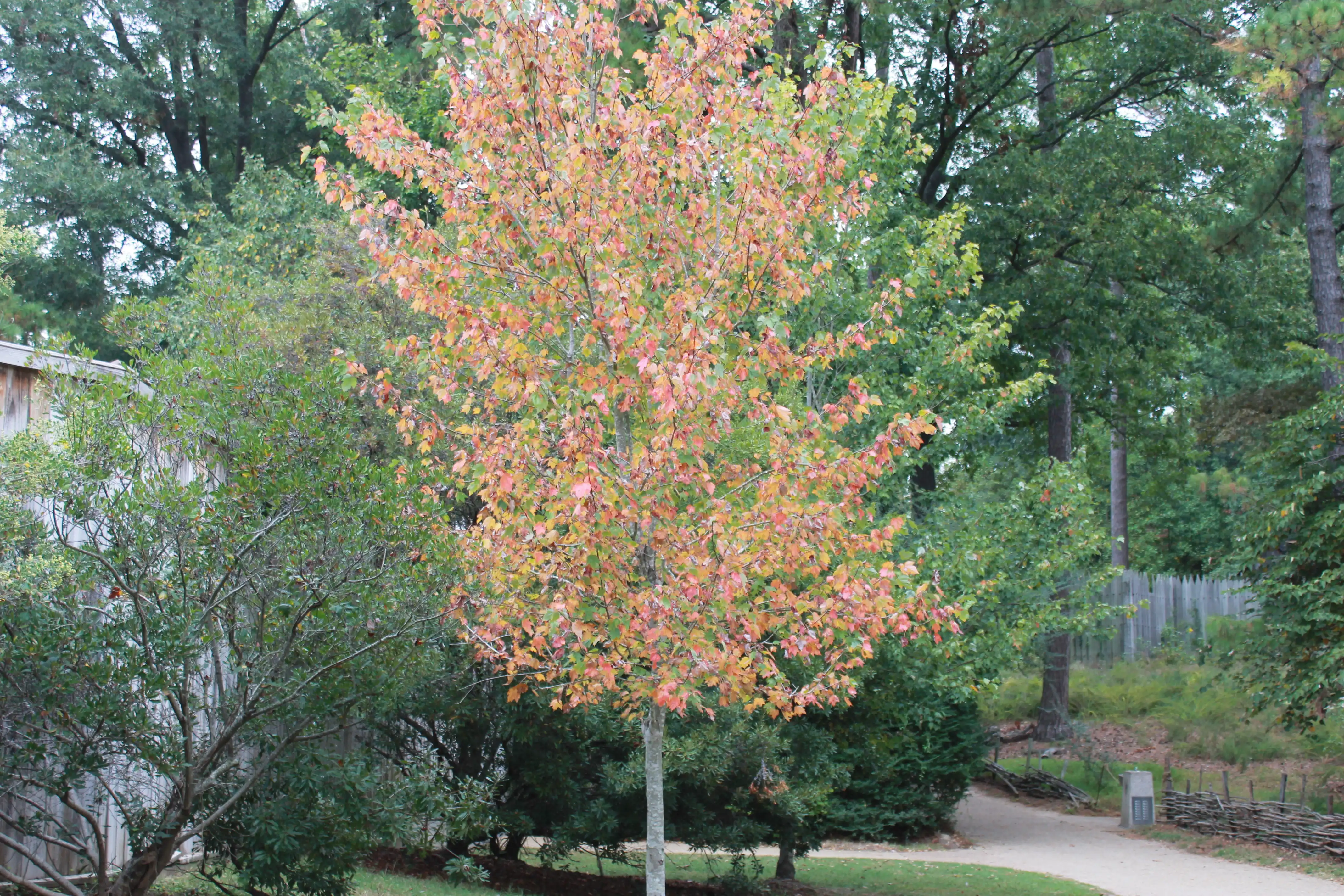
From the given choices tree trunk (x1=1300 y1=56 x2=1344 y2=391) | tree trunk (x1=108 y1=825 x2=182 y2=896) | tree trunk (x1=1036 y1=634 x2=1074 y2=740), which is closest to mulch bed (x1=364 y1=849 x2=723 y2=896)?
tree trunk (x1=108 y1=825 x2=182 y2=896)

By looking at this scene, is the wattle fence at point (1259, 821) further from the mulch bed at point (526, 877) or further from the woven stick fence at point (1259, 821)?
the mulch bed at point (526, 877)

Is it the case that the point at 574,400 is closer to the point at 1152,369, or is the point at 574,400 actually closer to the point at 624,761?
the point at 624,761

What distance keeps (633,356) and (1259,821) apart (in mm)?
12997

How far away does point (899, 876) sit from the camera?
43.0 feet

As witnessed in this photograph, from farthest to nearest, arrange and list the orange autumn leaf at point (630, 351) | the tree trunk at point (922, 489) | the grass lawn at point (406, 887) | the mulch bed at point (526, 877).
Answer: the tree trunk at point (922, 489) < the mulch bed at point (526, 877) < the grass lawn at point (406, 887) < the orange autumn leaf at point (630, 351)

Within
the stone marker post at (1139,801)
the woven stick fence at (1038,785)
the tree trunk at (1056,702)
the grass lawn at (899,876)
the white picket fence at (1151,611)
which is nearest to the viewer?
the grass lawn at (899,876)

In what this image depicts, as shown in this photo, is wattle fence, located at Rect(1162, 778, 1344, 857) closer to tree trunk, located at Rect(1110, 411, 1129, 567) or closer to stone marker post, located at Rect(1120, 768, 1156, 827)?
stone marker post, located at Rect(1120, 768, 1156, 827)

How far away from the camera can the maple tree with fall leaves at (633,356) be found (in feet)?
19.2

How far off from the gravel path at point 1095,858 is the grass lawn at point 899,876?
1.29ft

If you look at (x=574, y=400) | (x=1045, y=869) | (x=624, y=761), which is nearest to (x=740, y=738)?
(x=624, y=761)

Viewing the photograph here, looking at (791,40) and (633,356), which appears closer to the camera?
(633,356)

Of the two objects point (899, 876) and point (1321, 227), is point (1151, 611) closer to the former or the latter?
point (1321, 227)

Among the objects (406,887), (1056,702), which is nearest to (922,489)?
(1056,702)

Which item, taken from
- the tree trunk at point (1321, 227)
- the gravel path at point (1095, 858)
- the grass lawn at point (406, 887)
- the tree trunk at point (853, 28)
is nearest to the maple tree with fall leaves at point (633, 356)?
the grass lawn at point (406, 887)
